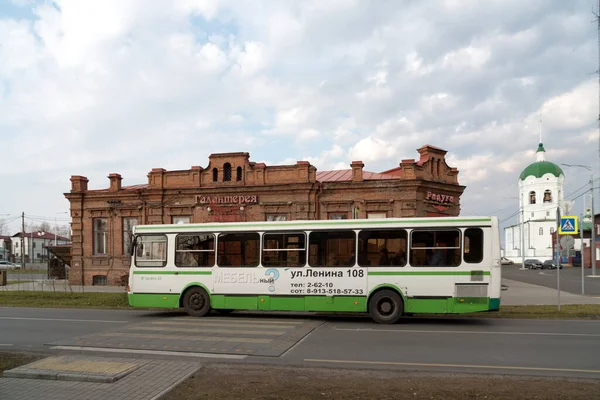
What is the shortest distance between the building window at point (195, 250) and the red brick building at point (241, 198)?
1218cm

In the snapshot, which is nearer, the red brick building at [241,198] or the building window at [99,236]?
the red brick building at [241,198]

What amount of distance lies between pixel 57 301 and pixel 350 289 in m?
13.6

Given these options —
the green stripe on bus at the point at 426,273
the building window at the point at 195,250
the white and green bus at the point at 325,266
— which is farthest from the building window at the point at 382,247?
the building window at the point at 195,250

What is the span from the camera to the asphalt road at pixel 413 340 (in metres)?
8.52

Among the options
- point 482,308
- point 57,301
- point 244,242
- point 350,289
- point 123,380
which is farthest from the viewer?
point 57,301

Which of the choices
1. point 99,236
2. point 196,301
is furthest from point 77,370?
point 99,236

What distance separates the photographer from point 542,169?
87938 millimetres

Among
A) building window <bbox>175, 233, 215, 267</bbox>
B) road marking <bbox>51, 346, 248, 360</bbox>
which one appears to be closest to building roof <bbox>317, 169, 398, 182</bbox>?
building window <bbox>175, 233, 215, 267</bbox>

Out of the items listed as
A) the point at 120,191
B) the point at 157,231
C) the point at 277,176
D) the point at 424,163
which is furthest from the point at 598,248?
the point at 157,231

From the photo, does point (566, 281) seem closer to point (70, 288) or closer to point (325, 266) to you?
point (325, 266)

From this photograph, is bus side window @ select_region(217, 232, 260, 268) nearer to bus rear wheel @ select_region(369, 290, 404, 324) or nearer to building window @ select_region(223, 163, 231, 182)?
bus rear wheel @ select_region(369, 290, 404, 324)

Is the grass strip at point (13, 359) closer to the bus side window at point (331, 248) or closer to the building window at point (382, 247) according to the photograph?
the bus side window at point (331, 248)

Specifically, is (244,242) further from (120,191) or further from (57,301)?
(120,191)

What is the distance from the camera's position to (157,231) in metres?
16.0
